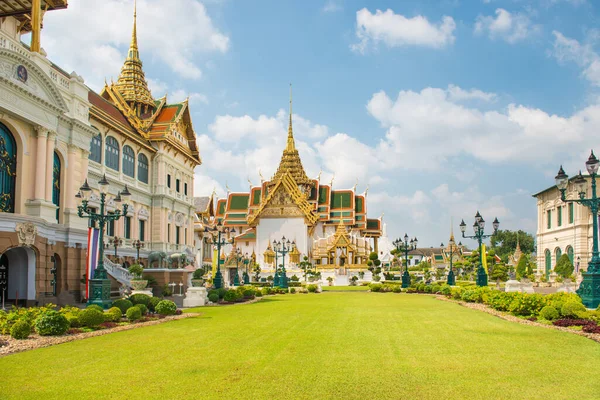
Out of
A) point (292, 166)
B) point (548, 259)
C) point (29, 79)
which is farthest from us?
point (292, 166)

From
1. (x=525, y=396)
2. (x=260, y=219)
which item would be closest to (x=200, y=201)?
(x=260, y=219)

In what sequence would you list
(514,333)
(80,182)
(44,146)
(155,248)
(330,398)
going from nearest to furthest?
(330,398), (514,333), (44,146), (80,182), (155,248)

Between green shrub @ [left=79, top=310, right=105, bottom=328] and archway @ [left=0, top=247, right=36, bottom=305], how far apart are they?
27.1ft

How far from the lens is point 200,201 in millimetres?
81188

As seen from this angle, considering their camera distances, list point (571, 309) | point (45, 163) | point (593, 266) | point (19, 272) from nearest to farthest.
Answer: point (571, 309), point (593, 266), point (19, 272), point (45, 163)

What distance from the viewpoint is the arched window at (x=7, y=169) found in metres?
20.3

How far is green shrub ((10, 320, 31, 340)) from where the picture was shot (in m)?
11.6

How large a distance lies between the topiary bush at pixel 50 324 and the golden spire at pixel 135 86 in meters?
29.7

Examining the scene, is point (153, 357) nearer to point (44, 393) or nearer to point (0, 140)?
point (44, 393)

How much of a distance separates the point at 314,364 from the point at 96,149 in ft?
83.2

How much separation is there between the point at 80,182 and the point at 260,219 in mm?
42046

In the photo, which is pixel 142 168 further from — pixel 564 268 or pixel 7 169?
pixel 564 268

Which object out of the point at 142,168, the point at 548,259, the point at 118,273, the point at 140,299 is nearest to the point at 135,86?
the point at 142,168

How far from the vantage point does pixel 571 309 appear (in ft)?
46.9
